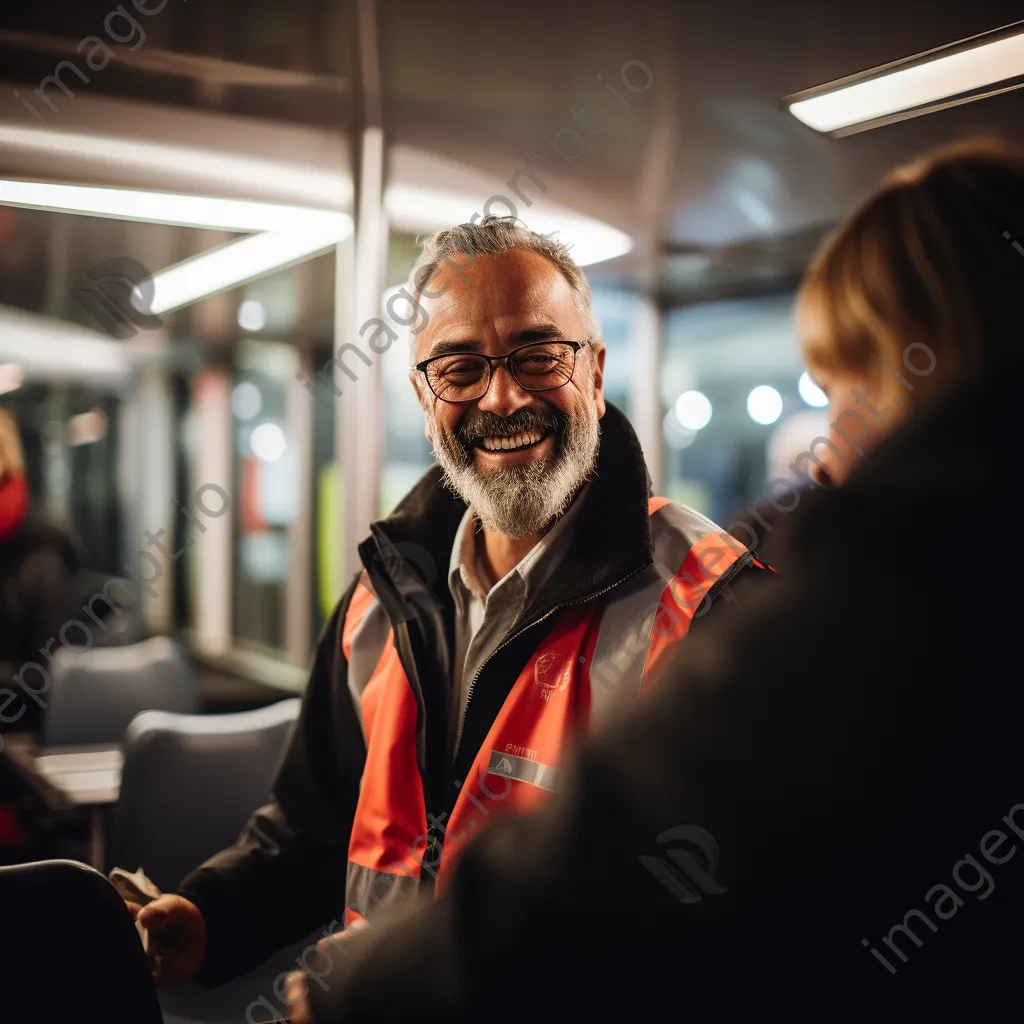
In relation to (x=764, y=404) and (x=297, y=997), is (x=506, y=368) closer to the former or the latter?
(x=297, y=997)

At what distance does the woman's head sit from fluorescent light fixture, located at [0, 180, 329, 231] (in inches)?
92.7

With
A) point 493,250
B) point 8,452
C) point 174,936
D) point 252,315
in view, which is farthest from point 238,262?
point 174,936

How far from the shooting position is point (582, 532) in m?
1.30

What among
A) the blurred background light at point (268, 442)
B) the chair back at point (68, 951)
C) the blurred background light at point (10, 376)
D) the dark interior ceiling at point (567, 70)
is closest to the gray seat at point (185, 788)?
the chair back at point (68, 951)

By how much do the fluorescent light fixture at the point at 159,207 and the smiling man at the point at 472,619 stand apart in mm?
1559

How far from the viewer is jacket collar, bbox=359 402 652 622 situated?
1244mm

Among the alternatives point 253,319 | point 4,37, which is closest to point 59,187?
point 4,37

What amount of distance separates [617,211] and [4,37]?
1.95 m

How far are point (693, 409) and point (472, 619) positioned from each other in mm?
3615

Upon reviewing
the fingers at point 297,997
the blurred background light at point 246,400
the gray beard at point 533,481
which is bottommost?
the fingers at point 297,997

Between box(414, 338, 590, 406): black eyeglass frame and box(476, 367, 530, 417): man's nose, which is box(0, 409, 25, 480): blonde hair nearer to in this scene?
box(414, 338, 590, 406): black eyeglass frame

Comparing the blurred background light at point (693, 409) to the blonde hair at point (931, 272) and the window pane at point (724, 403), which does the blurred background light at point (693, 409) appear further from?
the blonde hair at point (931, 272)

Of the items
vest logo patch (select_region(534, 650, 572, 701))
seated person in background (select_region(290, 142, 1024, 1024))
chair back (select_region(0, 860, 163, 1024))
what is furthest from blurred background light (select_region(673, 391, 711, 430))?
seated person in background (select_region(290, 142, 1024, 1024))

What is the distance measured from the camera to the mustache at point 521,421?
1390mm
